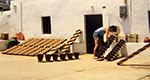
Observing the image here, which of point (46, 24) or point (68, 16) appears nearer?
point (68, 16)

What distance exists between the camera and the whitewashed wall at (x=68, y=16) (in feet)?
35.7

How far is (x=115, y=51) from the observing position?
395 inches

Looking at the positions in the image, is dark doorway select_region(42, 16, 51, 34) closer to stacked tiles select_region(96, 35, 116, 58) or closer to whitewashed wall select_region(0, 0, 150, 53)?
whitewashed wall select_region(0, 0, 150, 53)

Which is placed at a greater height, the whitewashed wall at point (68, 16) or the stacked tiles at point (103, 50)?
the whitewashed wall at point (68, 16)

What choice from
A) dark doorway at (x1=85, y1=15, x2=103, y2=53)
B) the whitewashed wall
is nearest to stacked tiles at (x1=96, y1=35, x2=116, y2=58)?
the whitewashed wall

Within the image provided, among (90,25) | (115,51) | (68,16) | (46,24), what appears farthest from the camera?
(46,24)

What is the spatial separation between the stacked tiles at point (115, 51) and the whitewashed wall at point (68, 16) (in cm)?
98

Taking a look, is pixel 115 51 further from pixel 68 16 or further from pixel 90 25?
pixel 68 16

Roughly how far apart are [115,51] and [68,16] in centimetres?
441

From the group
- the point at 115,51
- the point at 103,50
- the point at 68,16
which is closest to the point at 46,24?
the point at 68,16

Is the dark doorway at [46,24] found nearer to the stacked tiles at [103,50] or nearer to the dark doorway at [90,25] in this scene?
the dark doorway at [90,25]

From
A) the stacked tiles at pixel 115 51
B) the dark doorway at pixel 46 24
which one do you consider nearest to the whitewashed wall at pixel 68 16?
the dark doorway at pixel 46 24

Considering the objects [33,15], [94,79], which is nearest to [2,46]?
[33,15]

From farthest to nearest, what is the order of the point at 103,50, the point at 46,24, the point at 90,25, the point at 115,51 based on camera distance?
the point at 46,24, the point at 90,25, the point at 103,50, the point at 115,51
